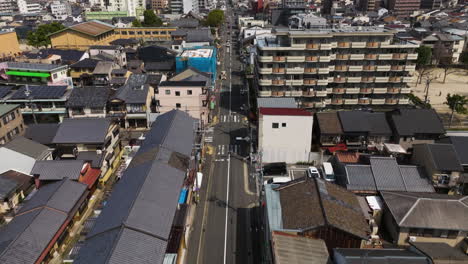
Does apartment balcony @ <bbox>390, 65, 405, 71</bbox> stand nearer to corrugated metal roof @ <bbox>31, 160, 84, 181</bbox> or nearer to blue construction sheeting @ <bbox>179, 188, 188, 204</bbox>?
blue construction sheeting @ <bbox>179, 188, 188, 204</bbox>

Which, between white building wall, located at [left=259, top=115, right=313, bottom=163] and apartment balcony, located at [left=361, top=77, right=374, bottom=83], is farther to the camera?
apartment balcony, located at [left=361, top=77, right=374, bottom=83]

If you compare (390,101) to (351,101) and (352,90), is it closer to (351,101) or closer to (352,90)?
(351,101)

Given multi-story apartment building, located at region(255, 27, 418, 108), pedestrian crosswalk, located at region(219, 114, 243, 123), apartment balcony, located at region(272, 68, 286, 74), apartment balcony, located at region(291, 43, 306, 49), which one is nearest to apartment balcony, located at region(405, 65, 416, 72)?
multi-story apartment building, located at region(255, 27, 418, 108)

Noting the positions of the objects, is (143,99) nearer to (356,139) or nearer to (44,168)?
(44,168)

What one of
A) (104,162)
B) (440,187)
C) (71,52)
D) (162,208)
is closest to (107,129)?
(104,162)

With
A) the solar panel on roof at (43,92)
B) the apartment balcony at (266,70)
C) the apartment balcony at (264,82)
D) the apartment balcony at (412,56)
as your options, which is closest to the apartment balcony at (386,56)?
the apartment balcony at (412,56)

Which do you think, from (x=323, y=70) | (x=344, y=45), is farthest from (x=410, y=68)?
(x=323, y=70)

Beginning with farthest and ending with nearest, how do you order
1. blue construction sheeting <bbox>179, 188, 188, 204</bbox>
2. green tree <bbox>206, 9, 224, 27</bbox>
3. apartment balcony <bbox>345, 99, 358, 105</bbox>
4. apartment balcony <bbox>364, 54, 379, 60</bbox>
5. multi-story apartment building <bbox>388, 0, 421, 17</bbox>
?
1. multi-story apartment building <bbox>388, 0, 421, 17</bbox>
2. green tree <bbox>206, 9, 224, 27</bbox>
3. apartment balcony <bbox>345, 99, 358, 105</bbox>
4. apartment balcony <bbox>364, 54, 379, 60</bbox>
5. blue construction sheeting <bbox>179, 188, 188, 204</bbox>
